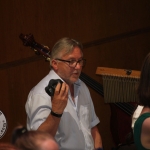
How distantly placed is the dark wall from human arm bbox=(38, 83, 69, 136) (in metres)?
1.07

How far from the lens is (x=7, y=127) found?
3.41m

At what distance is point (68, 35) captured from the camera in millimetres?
3748

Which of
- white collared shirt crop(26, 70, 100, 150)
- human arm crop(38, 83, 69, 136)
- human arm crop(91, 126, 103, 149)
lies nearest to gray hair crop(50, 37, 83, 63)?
white collared shirt crop(26, 70, 100, 150)

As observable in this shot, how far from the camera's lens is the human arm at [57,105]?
79.4 inches

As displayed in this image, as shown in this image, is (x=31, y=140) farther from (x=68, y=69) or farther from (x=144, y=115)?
(x=68, y=69)

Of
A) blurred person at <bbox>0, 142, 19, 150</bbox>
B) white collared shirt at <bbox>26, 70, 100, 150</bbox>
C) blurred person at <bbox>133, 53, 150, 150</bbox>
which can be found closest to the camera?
blurred person at <bbox>0, 142, 19, 150</bbox>

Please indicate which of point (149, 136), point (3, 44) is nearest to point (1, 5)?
point (3, 44)

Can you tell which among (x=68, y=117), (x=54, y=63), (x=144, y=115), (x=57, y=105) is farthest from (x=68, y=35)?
(x=144, y=115)

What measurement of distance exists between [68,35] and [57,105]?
5.93ft

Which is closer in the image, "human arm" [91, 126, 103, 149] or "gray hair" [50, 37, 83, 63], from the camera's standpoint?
"gray hair" [50, 37, 83, 63]

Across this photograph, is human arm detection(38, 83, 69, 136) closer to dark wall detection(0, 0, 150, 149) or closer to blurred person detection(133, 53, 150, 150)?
blurred person detection(133, 53, 150, 150)

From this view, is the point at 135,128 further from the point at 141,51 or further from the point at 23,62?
the point at 141,51

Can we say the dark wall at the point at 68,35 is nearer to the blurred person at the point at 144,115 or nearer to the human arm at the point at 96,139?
the human arm at the point at 96,139

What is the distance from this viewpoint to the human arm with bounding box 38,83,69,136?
202cm
